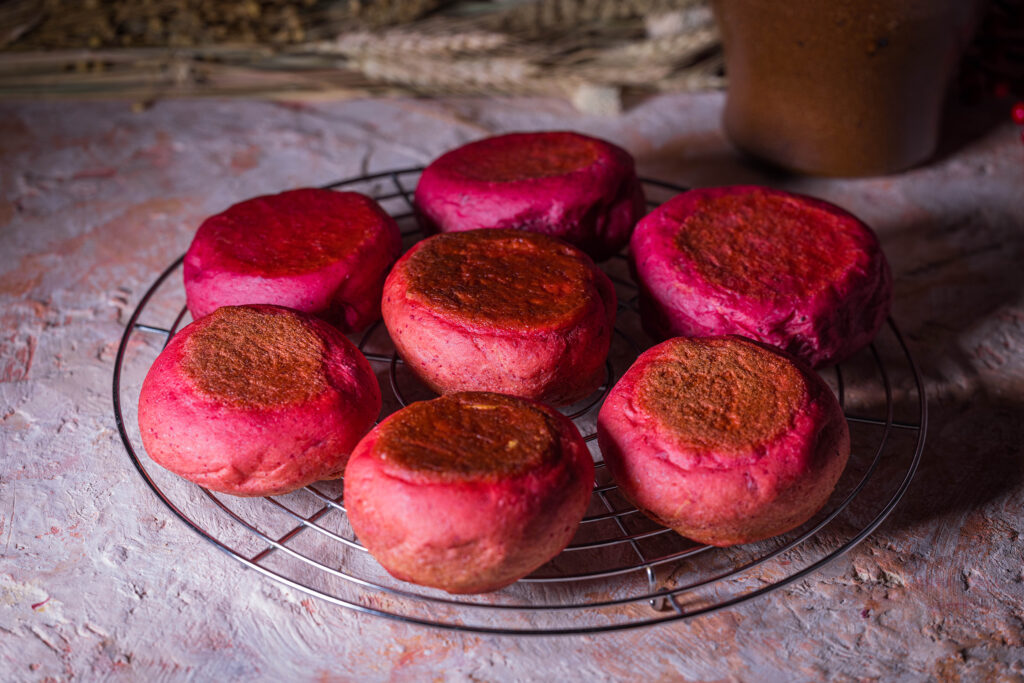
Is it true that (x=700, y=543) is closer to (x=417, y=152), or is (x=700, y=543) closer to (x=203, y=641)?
(x=203, y=641)

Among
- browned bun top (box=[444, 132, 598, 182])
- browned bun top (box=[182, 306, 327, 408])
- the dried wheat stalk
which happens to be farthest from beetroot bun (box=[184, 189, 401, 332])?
the dried wheat stalk

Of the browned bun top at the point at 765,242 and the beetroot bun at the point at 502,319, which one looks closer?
the beetroot bun at the point at 502,319

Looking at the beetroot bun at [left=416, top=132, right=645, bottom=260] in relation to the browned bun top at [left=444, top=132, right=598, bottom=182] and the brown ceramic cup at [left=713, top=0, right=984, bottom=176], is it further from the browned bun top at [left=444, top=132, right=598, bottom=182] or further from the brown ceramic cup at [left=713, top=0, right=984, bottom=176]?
the brown ceramic cup at [left=713, top=0, right=984, bottom=176]

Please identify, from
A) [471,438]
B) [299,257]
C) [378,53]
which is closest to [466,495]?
[471,438]

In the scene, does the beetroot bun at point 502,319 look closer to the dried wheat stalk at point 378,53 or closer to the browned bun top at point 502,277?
the browned bun top at point 502,277

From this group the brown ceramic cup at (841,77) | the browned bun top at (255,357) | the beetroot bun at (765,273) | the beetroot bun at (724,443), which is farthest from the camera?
the brown ceramic cup at (841,77)

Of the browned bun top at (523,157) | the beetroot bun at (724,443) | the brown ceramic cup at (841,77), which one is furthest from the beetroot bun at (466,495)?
the brown ceramic cup at (841,77)

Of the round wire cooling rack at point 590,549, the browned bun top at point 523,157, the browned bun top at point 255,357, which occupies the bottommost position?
the round wire cooling rack at point 590,549
